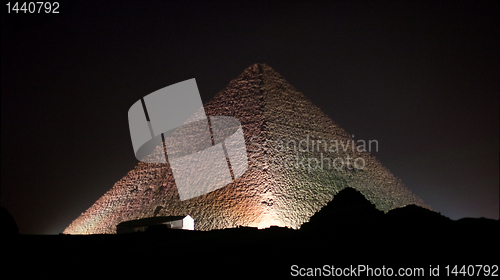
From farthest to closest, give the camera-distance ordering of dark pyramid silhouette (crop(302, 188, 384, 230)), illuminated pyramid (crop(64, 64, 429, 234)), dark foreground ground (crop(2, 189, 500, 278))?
illuminated pyramid (crop(64, 64, 429, 234)) → dark pyramid silhouette (crop(302, 188, 384, 230)) → dark foreground ground (crop(2, 189, 500, 278))

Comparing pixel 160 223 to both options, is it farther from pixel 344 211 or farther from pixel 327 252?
pixel 327 252

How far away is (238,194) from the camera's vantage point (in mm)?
17062

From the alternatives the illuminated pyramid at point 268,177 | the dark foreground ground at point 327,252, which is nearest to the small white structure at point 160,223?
the illuminated pyramid at point 268,177

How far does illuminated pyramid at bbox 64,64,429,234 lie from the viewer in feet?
54.3

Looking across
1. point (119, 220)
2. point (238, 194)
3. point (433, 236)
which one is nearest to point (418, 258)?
point (433, 236)

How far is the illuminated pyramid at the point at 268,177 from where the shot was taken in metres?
16.5

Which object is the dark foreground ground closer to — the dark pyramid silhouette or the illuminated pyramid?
the dark pyramid silhouette

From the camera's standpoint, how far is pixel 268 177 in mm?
17500

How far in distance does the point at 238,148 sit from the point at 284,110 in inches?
264

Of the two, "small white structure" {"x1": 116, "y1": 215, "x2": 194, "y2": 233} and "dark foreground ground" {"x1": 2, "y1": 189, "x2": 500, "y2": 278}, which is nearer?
"dark foreground ground" {"x1": 2, "y1": 189, "x2": 500, "y2": 278}

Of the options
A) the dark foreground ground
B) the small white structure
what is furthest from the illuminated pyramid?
the dark foreground ground

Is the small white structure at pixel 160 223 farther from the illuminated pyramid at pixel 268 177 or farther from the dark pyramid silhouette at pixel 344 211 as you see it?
the dark pyramid silhouette at pixel 344 211

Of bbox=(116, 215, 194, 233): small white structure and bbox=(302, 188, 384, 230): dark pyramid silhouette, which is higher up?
bbox=(302, 188, 384, 230): dark pyramid silhouette

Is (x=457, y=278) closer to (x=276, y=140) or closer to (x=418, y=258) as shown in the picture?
(x=418, y=258)
